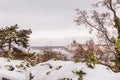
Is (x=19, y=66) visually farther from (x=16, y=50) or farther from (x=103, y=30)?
(x=16, y=50)

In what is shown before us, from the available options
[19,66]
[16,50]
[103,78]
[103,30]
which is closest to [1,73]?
[19,66]

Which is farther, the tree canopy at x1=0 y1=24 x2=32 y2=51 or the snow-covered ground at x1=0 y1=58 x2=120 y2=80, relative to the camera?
the tree canopy at x1=0 y1=24 x2=32 y2=51

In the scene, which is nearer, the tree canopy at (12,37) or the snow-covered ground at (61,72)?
the snow-covered ground at (61,72)

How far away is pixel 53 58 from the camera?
36.1 ft

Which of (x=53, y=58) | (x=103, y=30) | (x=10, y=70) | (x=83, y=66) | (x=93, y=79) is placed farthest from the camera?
(x=103, y=30)

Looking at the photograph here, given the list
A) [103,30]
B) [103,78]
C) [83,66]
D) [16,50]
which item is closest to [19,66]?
[83,66]

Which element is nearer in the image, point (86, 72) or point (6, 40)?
point (86, 72)

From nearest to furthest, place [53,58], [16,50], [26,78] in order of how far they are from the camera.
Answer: [26,78] < [53,58] < [16,50]

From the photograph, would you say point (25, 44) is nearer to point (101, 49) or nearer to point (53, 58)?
point (101, 49)

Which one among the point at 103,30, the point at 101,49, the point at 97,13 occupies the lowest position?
the point at 101,49

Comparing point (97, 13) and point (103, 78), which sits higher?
point (97, 13)

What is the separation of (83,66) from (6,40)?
26.2 m

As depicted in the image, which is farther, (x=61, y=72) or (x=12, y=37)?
(x=12, y=37)

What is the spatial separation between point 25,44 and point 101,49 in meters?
9.47
